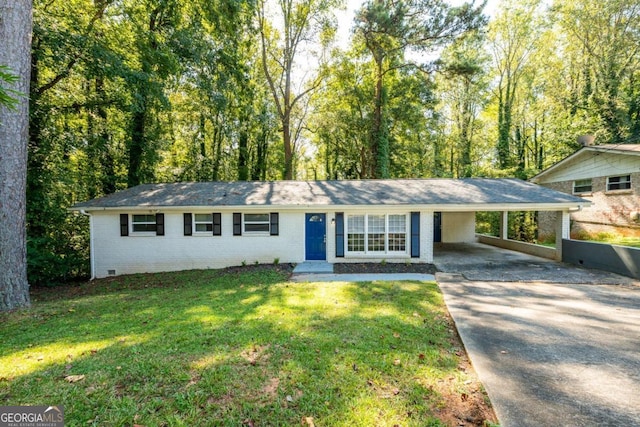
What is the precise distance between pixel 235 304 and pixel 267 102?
1937 cm

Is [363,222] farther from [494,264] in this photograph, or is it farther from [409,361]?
[409,361]

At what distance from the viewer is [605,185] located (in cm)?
1402

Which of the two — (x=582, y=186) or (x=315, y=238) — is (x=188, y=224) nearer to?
(x=315, y=238)

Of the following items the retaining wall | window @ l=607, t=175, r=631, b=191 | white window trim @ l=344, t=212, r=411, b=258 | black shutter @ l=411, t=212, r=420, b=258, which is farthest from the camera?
window @ l=607, t=175, r=631, b=191

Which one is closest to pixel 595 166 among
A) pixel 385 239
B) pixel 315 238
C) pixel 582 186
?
pixel 582 186

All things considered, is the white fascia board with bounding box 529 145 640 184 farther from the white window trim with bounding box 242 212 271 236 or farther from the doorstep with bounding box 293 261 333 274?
the white window trim with bounding box 242 212 271 236

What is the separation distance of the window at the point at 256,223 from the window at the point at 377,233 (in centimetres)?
322

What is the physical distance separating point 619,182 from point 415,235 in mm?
11051

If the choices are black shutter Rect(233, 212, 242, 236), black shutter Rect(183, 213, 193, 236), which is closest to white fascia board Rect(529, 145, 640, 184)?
black shutter Rect(233, 212, 242, 236)

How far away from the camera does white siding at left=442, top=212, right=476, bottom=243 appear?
17000 mm

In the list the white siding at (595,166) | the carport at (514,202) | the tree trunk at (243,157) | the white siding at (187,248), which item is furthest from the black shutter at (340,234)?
the white siding at (595,166)

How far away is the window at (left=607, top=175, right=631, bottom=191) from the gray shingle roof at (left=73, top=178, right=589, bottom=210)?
193 inches

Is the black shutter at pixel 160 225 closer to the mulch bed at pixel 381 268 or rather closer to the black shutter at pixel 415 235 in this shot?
the mulch bed at pixel 381 268

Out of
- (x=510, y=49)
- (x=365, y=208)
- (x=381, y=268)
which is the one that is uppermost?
(x=510, y=49)
